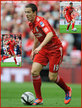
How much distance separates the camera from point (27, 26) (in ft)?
49.2

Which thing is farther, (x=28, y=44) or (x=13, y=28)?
(x=13, y=28)

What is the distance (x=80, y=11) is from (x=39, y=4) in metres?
8.02

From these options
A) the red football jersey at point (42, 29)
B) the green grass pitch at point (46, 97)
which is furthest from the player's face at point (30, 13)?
the green grass pitch at point (46, 97)

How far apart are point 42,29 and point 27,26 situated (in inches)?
323

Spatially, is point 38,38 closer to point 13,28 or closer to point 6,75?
point 6,75

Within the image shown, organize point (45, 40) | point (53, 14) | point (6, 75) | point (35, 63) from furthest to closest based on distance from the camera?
1. point (53, 14)
2. point (6, 75)
3. point (35, 63)
4. point (45, 40)

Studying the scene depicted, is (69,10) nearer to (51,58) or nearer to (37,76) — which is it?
(51,58)

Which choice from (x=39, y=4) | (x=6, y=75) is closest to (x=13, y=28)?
(x=39, y=4)

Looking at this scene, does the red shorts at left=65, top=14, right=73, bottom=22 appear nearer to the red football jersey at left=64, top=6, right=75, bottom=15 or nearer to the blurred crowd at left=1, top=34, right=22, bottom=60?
the red football jersey at left=64, top=6, right=75, bottom=15

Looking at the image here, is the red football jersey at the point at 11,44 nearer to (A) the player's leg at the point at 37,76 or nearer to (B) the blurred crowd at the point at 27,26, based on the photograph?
(A) the player's leg at the point at 37,76

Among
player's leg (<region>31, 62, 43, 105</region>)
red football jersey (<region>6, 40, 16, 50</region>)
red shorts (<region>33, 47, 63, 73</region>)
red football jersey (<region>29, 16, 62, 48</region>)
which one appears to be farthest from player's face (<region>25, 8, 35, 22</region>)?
player's leg (<region>31, 62, 43, 105</region>)

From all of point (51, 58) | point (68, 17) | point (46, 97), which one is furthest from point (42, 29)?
point (46, 97)

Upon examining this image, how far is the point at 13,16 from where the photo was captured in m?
15.6

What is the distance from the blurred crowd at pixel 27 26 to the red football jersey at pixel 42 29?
20.4 feet
